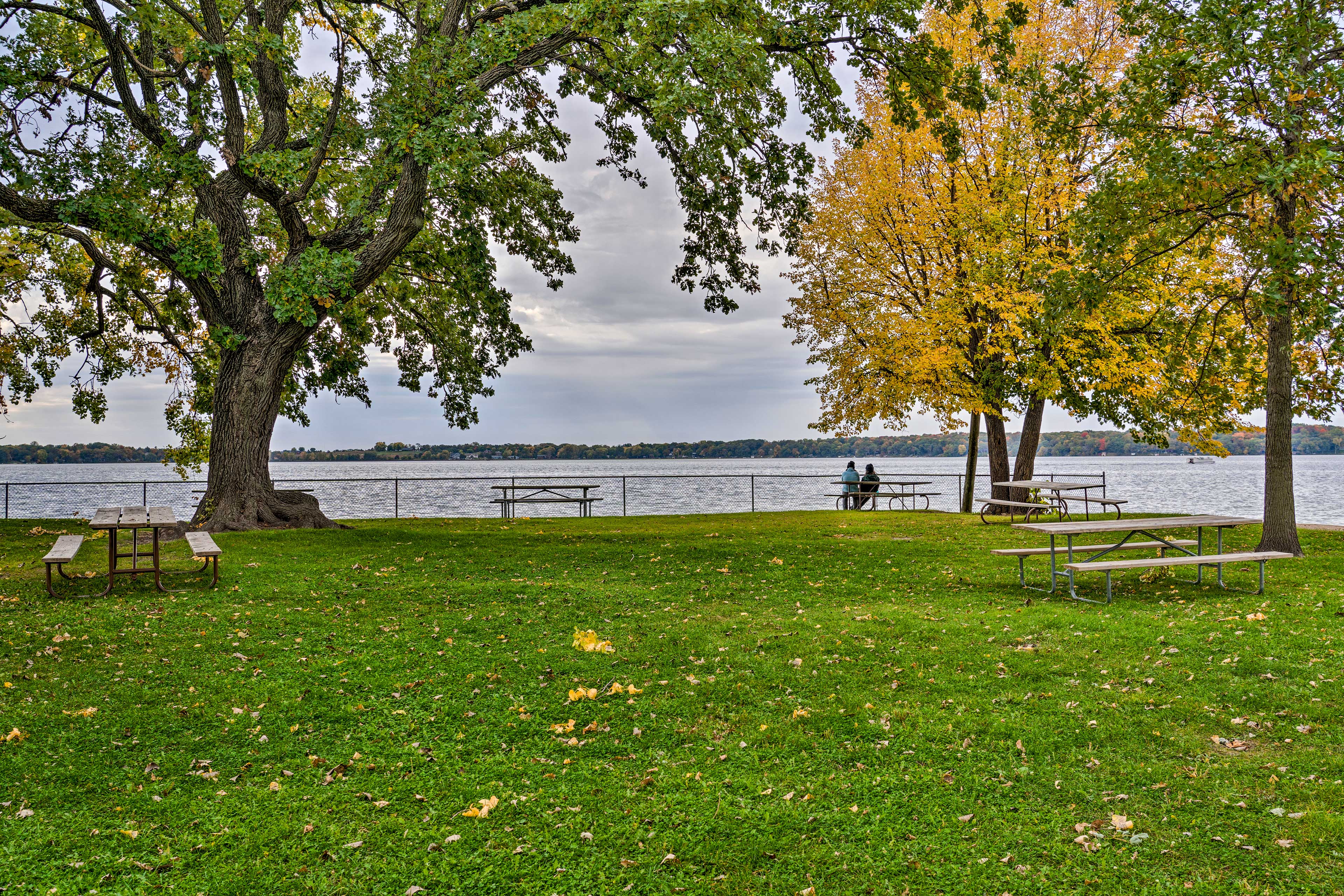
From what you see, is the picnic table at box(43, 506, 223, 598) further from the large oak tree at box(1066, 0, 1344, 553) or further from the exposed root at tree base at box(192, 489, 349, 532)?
Answer: the large oak tree at box(1066, 0, 1344, 553)

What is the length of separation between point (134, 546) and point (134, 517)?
16.3 inches

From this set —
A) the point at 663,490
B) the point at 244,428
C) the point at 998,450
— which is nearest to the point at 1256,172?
the point at 998,450

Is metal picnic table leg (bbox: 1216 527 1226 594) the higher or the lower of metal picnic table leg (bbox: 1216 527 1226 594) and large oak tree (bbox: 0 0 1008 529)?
the lower

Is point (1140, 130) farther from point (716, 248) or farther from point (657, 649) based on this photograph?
point (657, 649)

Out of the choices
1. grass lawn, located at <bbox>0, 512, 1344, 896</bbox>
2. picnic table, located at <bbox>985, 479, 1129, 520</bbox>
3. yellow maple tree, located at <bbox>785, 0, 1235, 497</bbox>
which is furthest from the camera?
yellow maple tree, located at <bbox>785, 0, 1235, 497</bbox>

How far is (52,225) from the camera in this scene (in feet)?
43.9

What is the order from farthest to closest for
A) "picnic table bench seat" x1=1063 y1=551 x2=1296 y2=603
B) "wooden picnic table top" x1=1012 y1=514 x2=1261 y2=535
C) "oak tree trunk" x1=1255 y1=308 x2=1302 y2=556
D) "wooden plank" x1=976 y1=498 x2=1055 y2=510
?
1. "wooden plank" x1=976 y1=498 x2=1055 y2=510
2. "oak tree trunk" x1=1255 y1=308 x2=1302 y2=556
3. "wooden picnic table top" x1=1012 y1=514 x2=1261 y2=535
4. "picnic table bench seat" x1=1063 y1=551 x2=1296 y2=603

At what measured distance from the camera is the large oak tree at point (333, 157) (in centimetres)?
1130

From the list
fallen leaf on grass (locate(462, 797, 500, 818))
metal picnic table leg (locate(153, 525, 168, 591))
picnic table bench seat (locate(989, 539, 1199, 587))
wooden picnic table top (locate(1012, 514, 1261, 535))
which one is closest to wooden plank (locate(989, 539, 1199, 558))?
picnic table bench seat (locate(989, 539, 1199, 587))

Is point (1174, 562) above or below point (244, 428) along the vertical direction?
below

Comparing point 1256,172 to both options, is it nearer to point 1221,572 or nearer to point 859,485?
point 1221,572

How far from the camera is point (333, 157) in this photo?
48.1 ft

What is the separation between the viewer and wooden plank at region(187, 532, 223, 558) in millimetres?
8227

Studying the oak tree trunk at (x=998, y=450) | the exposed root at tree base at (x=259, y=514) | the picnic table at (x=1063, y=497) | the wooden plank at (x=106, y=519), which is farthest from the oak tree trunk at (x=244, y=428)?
the oak tree trunk at (x=998, y=450)
